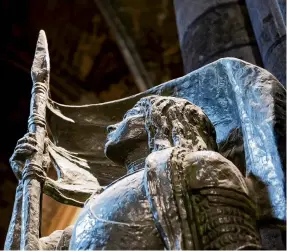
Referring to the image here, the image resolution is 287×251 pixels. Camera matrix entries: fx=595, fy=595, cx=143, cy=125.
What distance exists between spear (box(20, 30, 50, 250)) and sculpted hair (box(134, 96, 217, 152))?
405 mm

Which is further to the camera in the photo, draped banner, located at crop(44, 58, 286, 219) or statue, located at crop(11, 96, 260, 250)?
draped banner, located at crop(44, 58, 286, 219)

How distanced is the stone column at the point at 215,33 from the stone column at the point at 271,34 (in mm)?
112

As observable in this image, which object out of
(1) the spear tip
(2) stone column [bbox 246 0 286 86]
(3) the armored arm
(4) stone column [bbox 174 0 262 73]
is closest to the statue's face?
(3) the armored arm

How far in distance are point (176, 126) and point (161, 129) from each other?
0.04m

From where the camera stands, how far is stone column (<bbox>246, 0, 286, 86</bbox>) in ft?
8.14

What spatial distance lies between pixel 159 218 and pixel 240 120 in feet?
1.69

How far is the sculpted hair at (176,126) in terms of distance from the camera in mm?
1590

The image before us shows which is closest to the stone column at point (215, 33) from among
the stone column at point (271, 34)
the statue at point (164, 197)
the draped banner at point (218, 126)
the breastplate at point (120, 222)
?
the stone column at point (271, 34)

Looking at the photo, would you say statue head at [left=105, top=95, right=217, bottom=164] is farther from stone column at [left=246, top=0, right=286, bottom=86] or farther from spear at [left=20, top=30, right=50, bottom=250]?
stone column at [left=246, top=0, right=286, bottom=86]

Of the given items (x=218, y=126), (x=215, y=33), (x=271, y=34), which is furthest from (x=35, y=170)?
(x=215, y=33)

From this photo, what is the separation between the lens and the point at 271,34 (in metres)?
2.62

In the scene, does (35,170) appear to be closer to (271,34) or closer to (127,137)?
(127,137)

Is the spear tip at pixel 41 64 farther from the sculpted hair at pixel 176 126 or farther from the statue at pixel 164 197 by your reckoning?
the sculpted hair at pixel 176 126

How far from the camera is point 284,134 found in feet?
4.99
